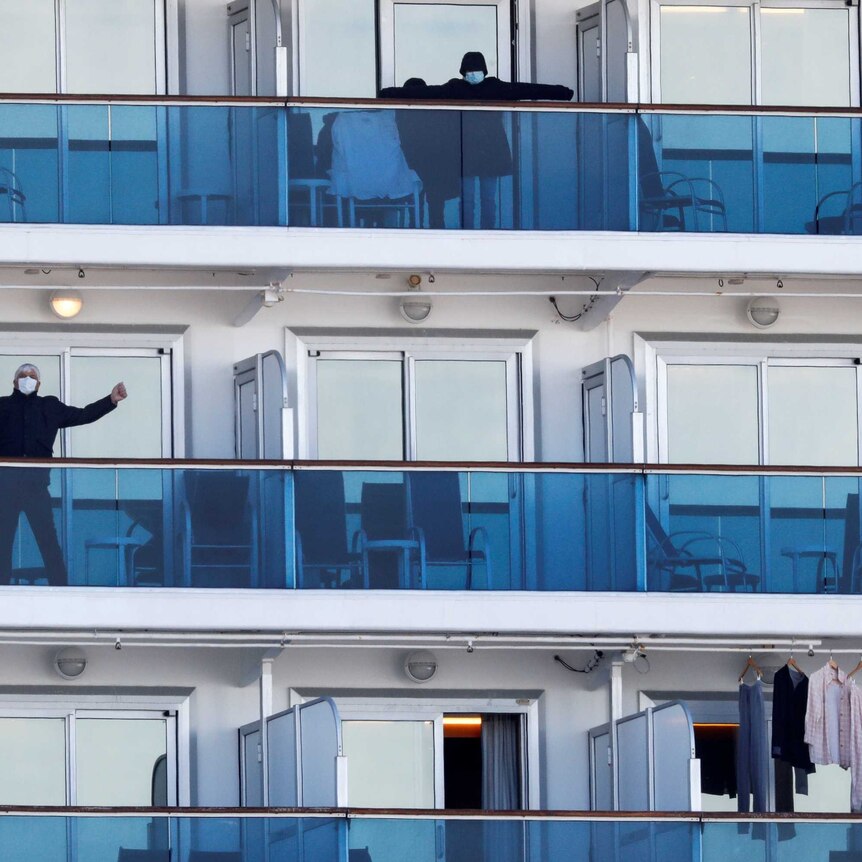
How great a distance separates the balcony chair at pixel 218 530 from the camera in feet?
73.9

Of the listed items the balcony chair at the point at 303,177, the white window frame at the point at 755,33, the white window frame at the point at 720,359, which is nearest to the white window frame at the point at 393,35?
the white window frame at the point at 755,33

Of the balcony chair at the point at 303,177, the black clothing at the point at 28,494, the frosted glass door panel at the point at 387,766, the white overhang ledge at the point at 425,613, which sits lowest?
the frosted glass door panel at the point at 387,766

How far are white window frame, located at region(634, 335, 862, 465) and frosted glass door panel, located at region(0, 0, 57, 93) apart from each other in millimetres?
5212

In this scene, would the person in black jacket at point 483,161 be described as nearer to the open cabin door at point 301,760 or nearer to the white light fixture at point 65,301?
the white light fixture at point 65,301

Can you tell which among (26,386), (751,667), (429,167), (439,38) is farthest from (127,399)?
(751,667)

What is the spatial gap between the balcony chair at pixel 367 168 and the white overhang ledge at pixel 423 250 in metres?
0.16

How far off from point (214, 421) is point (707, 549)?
159 inches

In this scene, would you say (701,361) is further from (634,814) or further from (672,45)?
(634,814)

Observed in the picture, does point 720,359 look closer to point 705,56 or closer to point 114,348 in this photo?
point 705,56

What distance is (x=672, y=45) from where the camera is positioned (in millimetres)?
25094

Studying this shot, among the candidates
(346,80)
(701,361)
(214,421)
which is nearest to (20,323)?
(214,421)

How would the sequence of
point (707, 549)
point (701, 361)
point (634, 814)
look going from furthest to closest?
point (701, 361), point (707, 549), point (634, 814)

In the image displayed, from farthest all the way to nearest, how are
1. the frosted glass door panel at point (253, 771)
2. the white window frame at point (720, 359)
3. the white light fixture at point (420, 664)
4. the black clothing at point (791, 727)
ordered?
the white window frame at point (720, 359) < the white light fixture at point (420, 664) < the frosted glass door panel at point (253, 771) < the black clothing at point (791, 727)

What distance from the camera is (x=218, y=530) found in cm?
2255
